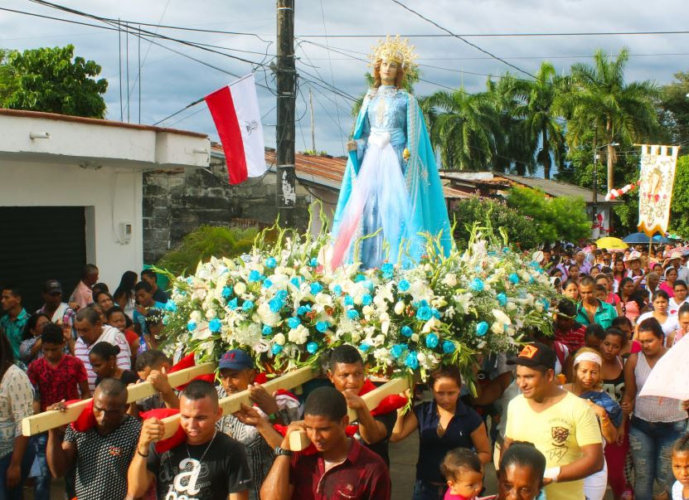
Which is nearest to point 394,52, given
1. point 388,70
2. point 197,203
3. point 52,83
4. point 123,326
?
point 388,70

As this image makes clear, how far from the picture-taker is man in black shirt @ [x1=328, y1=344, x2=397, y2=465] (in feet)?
13.6

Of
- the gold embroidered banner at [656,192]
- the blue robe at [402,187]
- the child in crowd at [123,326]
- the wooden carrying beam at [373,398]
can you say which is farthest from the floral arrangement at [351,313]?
the gold embroidered banner at [656,192]

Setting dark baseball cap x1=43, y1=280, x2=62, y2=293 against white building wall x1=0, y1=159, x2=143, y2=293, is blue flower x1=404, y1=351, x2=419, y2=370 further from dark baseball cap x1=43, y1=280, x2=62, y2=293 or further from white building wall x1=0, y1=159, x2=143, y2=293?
white building wall x1=0, y1=159, x2=143, y2=293

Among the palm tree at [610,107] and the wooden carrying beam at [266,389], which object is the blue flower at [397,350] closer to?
the wooden carrying beam at [266,389]

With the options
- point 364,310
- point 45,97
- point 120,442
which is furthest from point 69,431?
point 45,97

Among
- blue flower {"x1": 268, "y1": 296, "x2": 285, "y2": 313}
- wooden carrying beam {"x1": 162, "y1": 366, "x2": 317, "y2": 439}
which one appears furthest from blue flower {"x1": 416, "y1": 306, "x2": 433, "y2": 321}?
blue flower {"x1": 268, "y1": 296, "x2": 285, "y2": 313}

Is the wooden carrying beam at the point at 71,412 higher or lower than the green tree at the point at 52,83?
lower

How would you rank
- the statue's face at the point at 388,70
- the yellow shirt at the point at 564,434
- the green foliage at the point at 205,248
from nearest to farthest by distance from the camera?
the yellow shirt at the point at 564,434, the statue's face at the point at 388,70, the green foliage at the point at 205,248

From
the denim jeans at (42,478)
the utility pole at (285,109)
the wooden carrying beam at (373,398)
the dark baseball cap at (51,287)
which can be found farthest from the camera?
Answer: the utility pole at (285,109)

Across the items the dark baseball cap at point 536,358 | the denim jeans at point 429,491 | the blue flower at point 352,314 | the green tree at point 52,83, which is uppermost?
the green tree at point 52,83

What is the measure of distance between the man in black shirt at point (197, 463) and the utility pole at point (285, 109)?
19.5ft

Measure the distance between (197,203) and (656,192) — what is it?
31.3 feet

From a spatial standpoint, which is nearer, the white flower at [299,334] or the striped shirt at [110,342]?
the white flower at [299,334]

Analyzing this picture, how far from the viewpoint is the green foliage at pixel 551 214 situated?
2448 centimetres
